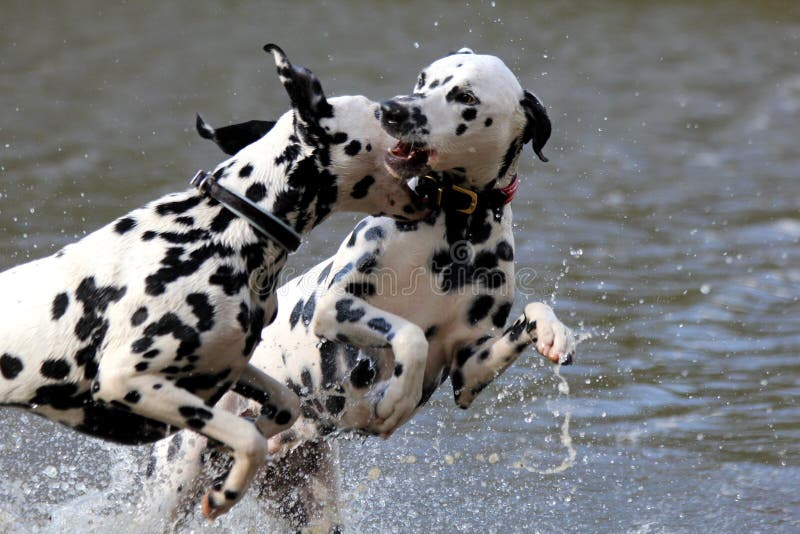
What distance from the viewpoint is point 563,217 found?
10883mm

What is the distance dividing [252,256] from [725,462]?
10.9 feet

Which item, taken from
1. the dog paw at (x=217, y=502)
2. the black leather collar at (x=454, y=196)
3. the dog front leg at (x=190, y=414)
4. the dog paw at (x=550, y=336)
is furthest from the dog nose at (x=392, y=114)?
the dog paw at (x=217, y=502)

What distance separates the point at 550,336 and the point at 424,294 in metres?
0.58

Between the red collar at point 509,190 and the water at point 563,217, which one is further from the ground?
the red collar at point 509,190

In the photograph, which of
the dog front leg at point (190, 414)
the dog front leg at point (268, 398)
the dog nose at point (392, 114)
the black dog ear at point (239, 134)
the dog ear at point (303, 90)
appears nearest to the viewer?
the dog front leg at point (190, 414)

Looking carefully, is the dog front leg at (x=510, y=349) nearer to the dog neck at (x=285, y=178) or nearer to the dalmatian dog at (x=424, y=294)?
the dalmatian dog at (x=424, y=294)

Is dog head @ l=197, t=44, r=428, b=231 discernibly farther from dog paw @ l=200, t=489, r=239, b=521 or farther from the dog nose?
dog paw @ l=200, t=489, r=239, b=521

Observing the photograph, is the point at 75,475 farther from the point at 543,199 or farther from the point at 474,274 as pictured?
the point at 543,199

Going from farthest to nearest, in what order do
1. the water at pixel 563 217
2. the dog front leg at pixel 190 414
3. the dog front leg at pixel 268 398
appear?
the water at pixel 563 217
the dog front leg at pixel 268 398
the dog front leg at pixel 190 414

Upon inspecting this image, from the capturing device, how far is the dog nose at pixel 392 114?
5262 millimetres

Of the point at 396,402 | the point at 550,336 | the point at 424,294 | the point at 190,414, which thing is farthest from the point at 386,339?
the point at 190,414

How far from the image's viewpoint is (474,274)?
18.8 feet

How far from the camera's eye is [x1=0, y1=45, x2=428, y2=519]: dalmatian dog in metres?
5.07

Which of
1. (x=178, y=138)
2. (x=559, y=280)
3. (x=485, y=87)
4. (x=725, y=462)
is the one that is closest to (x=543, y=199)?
(x=559, y=280)
